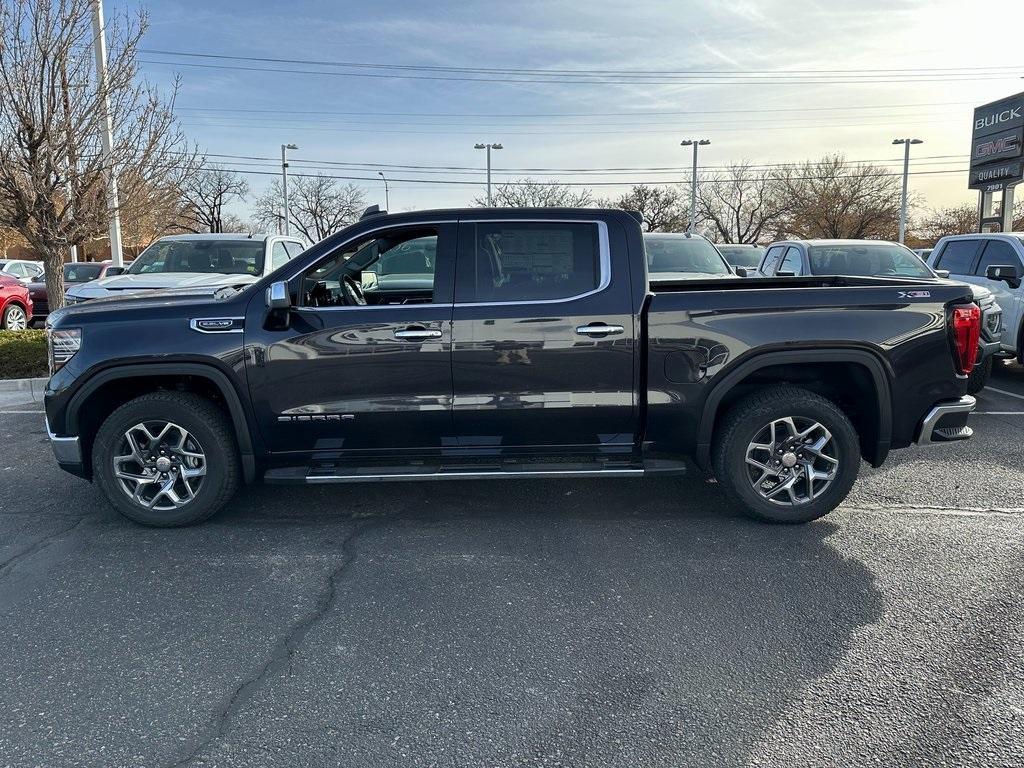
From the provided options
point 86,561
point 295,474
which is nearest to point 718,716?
point 295,474

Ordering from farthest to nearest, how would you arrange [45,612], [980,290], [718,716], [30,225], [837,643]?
[30,225], [980,290], [45,612], [837,643], [718,716]

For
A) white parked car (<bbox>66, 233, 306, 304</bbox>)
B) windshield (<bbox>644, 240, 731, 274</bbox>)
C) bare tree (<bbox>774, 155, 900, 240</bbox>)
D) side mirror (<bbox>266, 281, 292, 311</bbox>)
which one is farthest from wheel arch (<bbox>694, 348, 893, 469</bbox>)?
bare tree (<bbox>774, 155, 900, 240</bbox>)

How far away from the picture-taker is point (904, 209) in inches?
1790

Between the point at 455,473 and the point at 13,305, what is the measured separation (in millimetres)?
14674

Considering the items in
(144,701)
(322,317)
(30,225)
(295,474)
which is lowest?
(144,701)

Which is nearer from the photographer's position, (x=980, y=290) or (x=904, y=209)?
(x=980, y=290)

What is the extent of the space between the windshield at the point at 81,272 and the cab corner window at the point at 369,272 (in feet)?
61.6

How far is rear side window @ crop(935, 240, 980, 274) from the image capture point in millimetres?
10523

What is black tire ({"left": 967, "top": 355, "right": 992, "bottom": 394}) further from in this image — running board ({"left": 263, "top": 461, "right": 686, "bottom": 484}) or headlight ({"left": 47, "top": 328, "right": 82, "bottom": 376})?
headlight ({"left": 47, "top": 328, "right": 82, "bottom": 376})

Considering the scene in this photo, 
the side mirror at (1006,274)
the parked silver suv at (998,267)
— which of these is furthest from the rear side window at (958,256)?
the side mirror at (1006,274)

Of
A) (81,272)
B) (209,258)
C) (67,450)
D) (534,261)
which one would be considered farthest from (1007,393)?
(81,272)

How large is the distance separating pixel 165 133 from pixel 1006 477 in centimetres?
1174

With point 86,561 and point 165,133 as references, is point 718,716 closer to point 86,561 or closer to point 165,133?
point 86,561

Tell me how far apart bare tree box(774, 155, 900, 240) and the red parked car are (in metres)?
47.6
